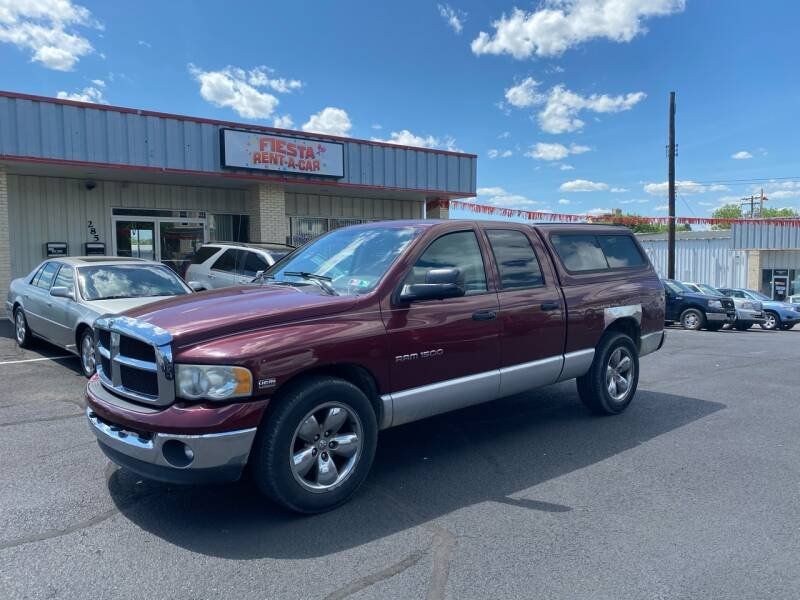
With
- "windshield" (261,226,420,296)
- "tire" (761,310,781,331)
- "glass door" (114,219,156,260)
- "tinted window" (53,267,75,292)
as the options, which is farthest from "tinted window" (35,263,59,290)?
"tire" (761,310,781,331)

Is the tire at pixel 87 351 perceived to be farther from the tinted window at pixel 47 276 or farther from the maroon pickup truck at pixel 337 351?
the maroon pickup truck at pixel 337 351

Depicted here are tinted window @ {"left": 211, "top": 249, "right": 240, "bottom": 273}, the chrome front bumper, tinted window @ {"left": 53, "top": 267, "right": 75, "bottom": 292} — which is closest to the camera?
the chrome front bumper

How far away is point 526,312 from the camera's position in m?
4.86

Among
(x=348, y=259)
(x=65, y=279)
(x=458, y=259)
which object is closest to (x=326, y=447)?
(x=348, y=259)

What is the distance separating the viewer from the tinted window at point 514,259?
487 centimetres

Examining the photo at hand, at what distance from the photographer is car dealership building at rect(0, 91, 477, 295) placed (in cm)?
1251

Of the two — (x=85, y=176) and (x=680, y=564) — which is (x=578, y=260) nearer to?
(x=680, y=564)

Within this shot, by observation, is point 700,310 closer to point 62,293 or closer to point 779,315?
point 779,315

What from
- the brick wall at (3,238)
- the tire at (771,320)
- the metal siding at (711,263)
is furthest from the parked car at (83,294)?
the metal siding at (711,263)

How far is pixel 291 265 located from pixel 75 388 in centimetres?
347

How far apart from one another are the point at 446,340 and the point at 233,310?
1478 millimetres

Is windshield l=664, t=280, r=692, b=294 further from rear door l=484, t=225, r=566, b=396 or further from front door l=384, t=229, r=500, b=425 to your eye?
front door l=384, t=229, r=500, b=425

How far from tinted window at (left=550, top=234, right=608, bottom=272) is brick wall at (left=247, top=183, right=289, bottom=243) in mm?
11574

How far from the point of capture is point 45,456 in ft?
15.2
